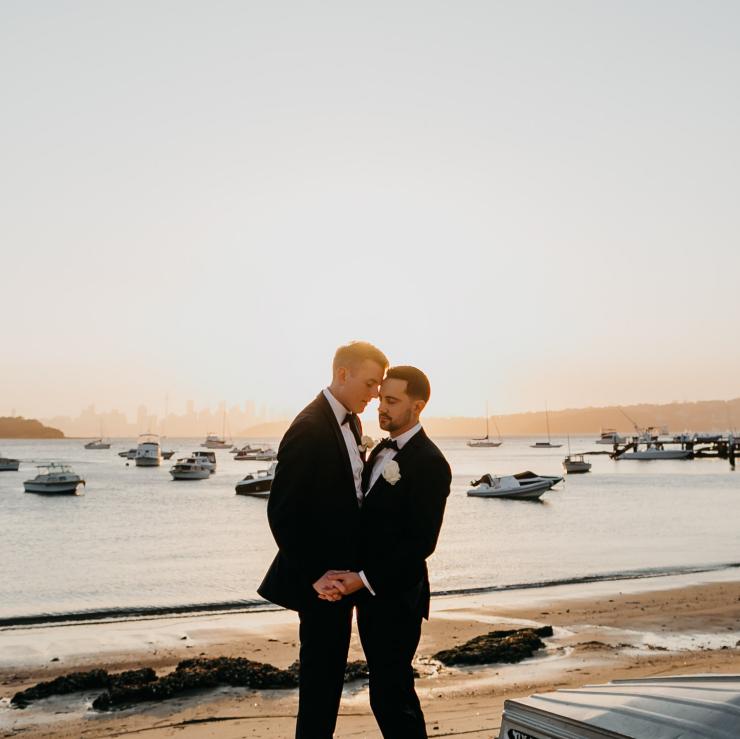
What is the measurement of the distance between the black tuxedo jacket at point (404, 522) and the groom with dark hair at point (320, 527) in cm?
11

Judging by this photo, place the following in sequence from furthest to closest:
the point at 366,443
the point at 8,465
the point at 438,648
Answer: the point at 8,465 < the point at 438,648 < the point at 366,443

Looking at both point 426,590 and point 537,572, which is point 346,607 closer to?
point 426,590

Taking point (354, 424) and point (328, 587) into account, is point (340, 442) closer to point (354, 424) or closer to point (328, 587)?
point (354, 424)

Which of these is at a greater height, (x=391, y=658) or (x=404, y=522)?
(x=404, y=522)

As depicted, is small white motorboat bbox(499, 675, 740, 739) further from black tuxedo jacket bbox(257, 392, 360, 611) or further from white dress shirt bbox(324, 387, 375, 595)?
white dress shirt bbox(324, 387, 375, 595)

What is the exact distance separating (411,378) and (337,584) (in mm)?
1161

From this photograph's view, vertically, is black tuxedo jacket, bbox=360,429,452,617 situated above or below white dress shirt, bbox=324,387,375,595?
below

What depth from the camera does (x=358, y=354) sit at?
4.16 m

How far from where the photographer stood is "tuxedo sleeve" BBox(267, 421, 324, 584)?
12.9 ft

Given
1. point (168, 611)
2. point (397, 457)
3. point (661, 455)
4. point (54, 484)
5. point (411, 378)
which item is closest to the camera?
point (397, 457)

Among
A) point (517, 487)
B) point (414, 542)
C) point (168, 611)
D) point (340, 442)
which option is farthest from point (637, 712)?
point (517, 487)

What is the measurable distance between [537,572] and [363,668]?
51.6 ft

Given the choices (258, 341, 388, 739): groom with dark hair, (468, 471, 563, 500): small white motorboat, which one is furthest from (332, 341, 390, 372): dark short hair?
(468, 471, 563, 500): small white motorboat

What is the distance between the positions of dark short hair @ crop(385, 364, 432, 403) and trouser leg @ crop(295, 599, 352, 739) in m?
1.16
